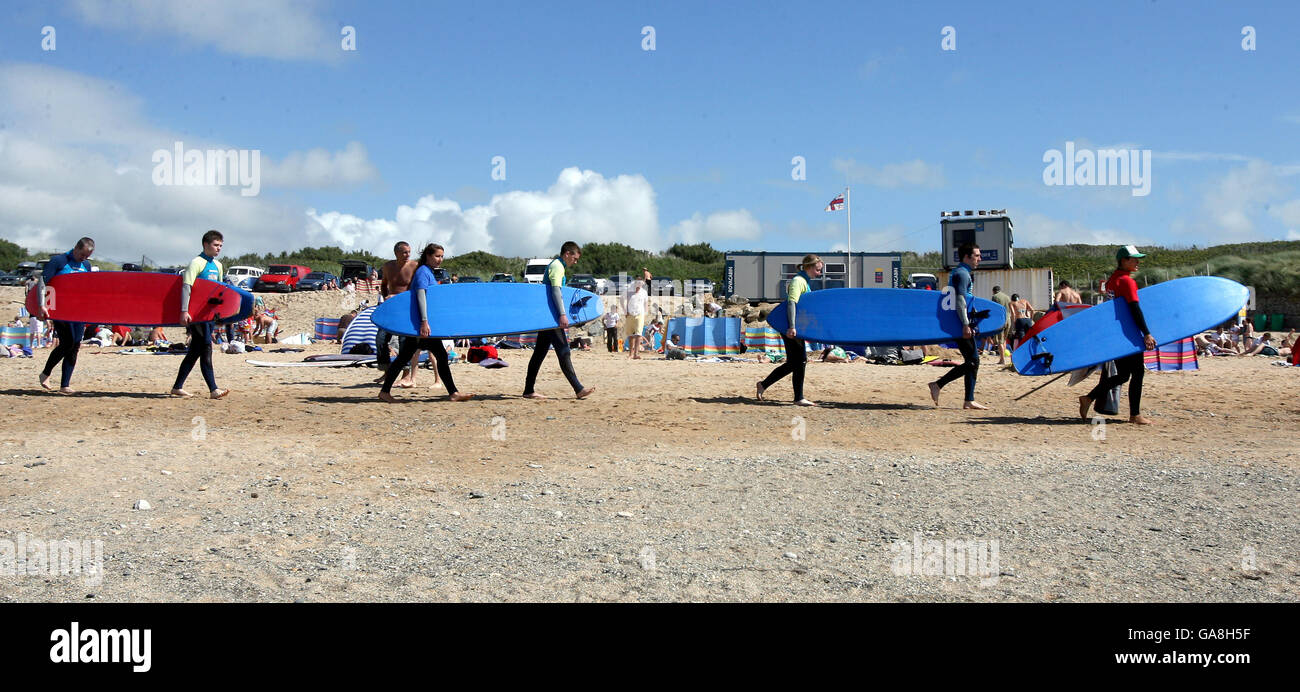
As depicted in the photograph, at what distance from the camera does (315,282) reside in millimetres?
40562

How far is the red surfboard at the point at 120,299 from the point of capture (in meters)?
10.2

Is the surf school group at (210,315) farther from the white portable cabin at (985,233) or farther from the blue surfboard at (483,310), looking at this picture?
the white portable cabin at (985,233)

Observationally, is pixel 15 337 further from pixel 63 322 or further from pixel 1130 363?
pixel 1130 363

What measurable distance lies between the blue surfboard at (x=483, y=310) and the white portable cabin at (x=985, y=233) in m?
22.4

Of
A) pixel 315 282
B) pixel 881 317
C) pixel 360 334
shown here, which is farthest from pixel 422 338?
pixel 315 282

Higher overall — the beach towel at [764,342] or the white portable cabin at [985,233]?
the white portable cabin at [985,233]

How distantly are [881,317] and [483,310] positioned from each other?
4.53 metres

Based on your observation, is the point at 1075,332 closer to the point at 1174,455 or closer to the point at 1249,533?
the point at 1174,455

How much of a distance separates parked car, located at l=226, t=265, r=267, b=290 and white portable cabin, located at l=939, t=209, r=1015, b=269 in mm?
27036

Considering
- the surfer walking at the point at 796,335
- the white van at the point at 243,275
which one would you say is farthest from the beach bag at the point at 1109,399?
the white van at the point at 243,275

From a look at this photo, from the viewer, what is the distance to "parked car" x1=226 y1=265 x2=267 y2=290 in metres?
39.9

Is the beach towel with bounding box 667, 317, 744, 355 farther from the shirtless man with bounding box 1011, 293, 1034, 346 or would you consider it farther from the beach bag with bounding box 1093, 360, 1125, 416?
the beach bag with bounding box 1093, 360, 1125, 416

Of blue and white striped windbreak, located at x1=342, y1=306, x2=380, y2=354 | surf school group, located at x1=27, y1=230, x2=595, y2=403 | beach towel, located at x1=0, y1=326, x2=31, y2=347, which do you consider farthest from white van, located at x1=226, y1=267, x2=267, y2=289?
surf school group, located at x1=27, y1=230, x2=595, y2=403
